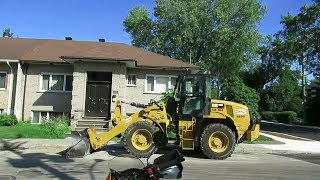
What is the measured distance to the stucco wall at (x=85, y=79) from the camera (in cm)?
2516

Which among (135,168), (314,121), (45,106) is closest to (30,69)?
(45,106)

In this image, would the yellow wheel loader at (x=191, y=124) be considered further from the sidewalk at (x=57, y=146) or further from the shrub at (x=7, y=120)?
the shrub at (x=7, y=120)

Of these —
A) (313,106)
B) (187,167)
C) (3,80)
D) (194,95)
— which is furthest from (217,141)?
(313,106)

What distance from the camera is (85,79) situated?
25.3 m

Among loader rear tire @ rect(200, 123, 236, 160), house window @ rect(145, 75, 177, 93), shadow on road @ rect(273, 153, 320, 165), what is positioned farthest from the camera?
house window @ rect(145, 75, 177, 93)

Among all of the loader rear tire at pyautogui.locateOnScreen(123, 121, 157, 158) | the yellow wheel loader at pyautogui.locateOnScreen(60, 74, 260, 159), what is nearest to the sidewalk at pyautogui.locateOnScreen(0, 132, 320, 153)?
the yellow wheel loader at pyautogui.locateOnScreen(60, 74, 260, 159)

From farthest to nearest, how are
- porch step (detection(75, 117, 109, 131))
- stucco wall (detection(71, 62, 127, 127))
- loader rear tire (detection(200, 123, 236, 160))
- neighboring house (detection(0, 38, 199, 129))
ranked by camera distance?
neighboring house (detection(0, 38, 199, 129))
stucco wall (detection(71, 62, 127, 127))
porch step (detection(75, 117, 109, 131))
loader rear tire (detection(200, 123, 236, 160))

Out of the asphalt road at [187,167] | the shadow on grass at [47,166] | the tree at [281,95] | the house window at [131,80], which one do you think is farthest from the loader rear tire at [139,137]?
the tree at [281,95]

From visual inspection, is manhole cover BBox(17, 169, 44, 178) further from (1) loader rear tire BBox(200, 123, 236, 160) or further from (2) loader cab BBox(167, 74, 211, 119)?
(1) loader rear tire BBox(200, 123, 236, 160)

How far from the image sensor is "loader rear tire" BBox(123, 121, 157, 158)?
1450 cm

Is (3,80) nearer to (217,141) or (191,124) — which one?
(191,124)

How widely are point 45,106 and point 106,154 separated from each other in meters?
13.6

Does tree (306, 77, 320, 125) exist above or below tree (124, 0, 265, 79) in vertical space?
below

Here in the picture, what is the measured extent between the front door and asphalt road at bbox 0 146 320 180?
9479 mm
